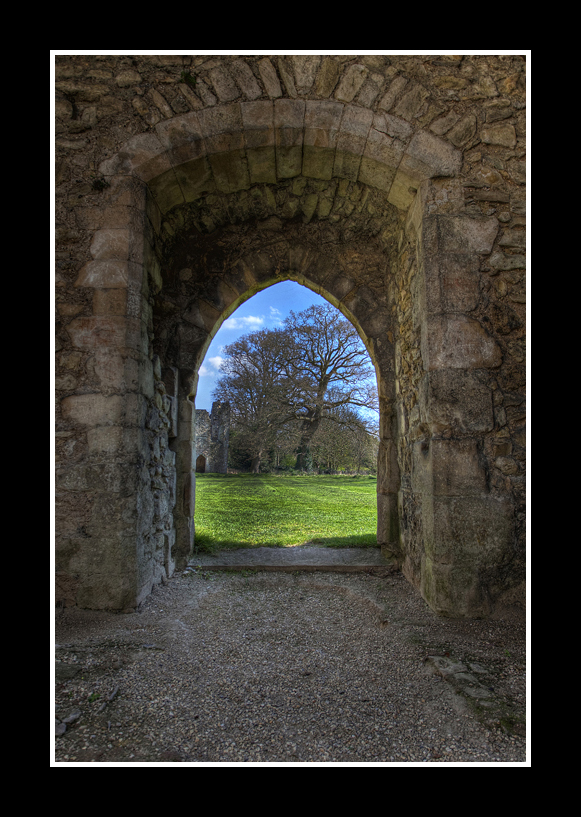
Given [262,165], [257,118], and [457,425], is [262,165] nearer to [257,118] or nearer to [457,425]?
[257,118]

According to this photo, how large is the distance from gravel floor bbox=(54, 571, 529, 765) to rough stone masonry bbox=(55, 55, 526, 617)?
310mm

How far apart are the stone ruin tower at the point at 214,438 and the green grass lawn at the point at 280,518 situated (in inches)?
221

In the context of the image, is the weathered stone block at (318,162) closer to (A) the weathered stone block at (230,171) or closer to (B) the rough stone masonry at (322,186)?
(B) the rough stone masonry at (322,186)

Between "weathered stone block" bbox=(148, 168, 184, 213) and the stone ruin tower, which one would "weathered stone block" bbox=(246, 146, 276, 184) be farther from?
the stone ruin tower

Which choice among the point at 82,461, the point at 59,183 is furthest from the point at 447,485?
the point at 59,183

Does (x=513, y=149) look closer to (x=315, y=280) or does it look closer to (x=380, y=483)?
(x=315, y=280)

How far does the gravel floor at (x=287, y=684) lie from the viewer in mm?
1668

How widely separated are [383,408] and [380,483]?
77cm

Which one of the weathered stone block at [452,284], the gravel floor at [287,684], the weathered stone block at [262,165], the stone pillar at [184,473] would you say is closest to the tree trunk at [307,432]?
the stone pillar at [184,473]

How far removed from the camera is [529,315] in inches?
77.6

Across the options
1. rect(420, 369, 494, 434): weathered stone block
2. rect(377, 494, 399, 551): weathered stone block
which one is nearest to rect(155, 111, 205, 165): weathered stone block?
rect(420, 369, 494, 434): weathered stone block

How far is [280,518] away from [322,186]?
4682 millimetres

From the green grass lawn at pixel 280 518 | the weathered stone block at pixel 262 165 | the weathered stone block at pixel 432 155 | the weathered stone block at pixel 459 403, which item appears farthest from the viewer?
the green grass lawn at pixel 280 518

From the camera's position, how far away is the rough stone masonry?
286 centimetres
